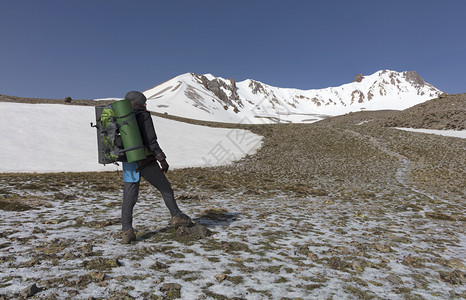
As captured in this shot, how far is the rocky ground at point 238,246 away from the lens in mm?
3770

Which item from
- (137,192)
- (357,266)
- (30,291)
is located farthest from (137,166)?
(357,266)

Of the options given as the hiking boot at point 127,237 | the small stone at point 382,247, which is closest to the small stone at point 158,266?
the hiking boot at point 127,237

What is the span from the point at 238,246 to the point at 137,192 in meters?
2.71

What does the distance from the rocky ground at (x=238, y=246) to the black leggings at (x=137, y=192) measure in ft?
1.76

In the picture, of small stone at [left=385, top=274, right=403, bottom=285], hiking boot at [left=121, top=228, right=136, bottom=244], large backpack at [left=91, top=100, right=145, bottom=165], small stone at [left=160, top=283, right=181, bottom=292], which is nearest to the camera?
small stone at [left=160, top=283, right=181, bottom=292]

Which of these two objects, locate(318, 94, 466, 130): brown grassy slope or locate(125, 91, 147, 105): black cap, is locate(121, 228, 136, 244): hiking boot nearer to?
locate(125, 91, 147, 105): black cap

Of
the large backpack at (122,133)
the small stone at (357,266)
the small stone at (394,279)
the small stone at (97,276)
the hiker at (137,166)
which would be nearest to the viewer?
the small stone at (97,276)

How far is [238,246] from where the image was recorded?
555 centimetres

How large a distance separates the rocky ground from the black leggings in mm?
535

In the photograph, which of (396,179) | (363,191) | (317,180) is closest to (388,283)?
(363,191)

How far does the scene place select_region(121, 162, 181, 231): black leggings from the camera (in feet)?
17.9

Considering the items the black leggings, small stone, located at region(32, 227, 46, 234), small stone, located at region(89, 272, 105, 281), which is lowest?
small stone, located at region(32, 227, 46, 234)

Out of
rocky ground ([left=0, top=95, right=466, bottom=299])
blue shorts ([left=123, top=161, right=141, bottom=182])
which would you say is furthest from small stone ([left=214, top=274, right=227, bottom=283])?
blue shorts ([left=123, top=161, right=141, bottom=182])

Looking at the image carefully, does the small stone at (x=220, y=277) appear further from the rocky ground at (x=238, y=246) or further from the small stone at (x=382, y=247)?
the small stone at (x=382, y=247)
